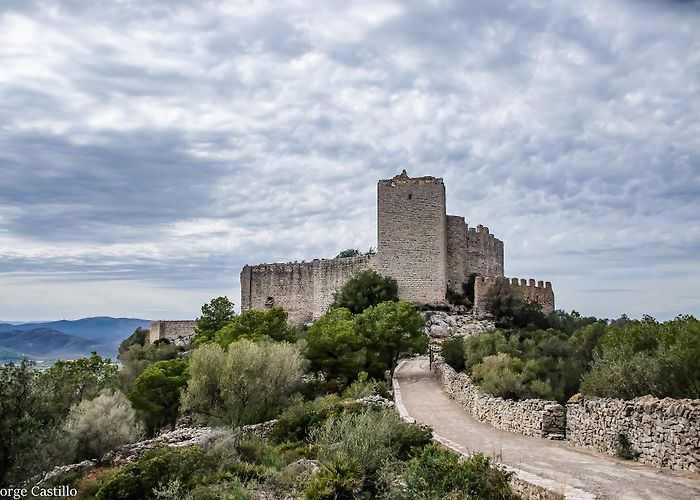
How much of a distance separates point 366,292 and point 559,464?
26870 mm

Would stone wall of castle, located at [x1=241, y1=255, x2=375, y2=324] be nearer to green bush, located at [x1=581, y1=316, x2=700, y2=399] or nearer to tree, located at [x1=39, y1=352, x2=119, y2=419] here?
tree, located at [x1=39, y1=352, x2=119, y2=419]

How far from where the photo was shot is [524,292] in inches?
1529

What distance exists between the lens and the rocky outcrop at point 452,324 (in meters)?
34.2

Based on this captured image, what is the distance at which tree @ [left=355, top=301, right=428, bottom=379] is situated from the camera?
86.1 ft

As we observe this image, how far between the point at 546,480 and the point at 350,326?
1863cm

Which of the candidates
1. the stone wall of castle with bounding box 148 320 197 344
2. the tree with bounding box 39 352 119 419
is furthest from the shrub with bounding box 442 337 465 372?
the stone wall of castle with bounding box 148 320 197 344

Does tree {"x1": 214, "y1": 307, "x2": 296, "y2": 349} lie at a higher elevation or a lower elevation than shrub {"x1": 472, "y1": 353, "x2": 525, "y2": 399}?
higher

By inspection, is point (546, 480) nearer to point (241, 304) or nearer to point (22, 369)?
point (22, 369)

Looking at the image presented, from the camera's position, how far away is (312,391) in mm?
23297

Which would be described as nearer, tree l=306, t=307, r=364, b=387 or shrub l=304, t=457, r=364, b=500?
shrub l=304, t=457, r=364, b=500

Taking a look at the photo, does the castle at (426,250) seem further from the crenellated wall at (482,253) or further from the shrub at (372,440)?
the shrub at (372,440)

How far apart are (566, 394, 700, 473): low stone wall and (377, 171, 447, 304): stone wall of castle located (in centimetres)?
2563

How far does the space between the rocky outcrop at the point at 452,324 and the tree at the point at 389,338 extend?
627 cm

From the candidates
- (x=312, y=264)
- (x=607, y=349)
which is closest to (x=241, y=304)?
(x=312, y=264)
